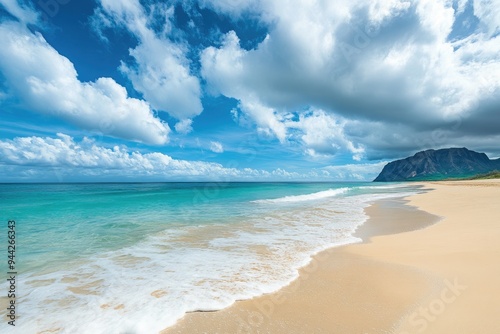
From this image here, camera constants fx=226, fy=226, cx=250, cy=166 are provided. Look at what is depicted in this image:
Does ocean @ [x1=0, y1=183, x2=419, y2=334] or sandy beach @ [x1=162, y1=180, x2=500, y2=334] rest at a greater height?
sandy beach @ [x1=162, y1=180, x2=500, y2=334]

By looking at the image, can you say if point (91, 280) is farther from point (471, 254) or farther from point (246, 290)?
point (471, 254)

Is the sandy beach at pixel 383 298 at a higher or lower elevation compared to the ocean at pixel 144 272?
higher

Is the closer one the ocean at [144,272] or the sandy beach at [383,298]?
the sandy beach at [383,298]

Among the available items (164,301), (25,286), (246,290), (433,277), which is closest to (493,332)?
(433,277)

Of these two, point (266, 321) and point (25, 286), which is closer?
point (266, 321)

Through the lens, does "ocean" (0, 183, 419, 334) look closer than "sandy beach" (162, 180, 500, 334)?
No

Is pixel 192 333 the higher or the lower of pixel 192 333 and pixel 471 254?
the lower

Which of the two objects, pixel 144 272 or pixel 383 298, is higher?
pixel 383 298

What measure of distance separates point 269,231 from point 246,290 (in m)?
7.01

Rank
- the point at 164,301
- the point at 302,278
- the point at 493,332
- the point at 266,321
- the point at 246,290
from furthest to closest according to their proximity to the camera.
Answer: the point at 302,278
the point at 246,290
the point at 164,301
the point at 266,321
the point at 493,332

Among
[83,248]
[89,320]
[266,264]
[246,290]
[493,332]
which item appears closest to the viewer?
[493,332]

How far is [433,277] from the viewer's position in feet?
18.3

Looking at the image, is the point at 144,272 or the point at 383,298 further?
the point at 144,272

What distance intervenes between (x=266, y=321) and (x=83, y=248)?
9.31 meters
